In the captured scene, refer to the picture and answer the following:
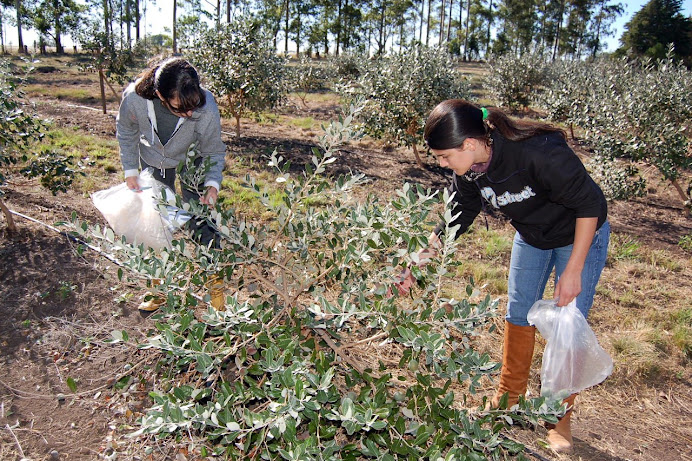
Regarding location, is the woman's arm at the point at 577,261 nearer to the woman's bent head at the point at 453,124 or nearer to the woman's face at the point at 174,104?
the woman's bent head at the point at 453,124

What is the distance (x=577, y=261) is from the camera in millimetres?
1896

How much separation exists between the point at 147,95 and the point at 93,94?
37.9 ft

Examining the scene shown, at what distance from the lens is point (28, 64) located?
3.44 m

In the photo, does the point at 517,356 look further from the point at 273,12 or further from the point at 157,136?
the point at 273,12

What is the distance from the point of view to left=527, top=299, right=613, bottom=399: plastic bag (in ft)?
6.68

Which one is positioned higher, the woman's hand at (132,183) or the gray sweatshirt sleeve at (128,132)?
the gray sweatshirt sleeve at (128,132)

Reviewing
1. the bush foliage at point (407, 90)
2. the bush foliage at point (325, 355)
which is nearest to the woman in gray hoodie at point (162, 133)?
the bush foliage at point (325, 355)

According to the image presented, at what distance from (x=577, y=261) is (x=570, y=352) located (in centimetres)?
43

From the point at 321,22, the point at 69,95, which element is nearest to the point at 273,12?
the point at 321,22

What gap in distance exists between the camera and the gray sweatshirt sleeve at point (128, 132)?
2.55 metres

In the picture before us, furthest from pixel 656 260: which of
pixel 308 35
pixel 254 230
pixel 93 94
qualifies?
pixel 308 35

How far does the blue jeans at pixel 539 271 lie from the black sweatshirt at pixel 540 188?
0.21ft

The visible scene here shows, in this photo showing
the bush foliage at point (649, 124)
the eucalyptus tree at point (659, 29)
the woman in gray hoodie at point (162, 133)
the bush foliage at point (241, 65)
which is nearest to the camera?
the woman in gray hoodie at point (162, 133)

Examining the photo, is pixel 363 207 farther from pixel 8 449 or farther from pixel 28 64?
pixel 28 64
